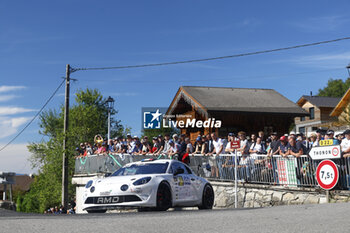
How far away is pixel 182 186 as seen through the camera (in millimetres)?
13664

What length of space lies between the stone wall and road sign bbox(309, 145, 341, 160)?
103cm

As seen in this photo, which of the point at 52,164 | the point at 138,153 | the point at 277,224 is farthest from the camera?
the point at 52,164

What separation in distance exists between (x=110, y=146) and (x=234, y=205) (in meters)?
9.98

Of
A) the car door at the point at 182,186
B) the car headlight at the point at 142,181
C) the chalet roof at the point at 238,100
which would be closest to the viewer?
the car headlight at the point at 142,181

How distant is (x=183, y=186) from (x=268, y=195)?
3.76 meters

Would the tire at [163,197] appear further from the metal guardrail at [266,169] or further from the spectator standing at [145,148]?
the spectator standing at [145,148]

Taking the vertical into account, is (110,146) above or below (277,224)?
above

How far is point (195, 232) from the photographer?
6984 mm

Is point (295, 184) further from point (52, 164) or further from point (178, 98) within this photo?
point (52, 164)

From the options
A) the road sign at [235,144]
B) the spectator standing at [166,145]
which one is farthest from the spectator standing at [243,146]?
the spectator standing at [166,145]

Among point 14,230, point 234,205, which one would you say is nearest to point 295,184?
point 234,205

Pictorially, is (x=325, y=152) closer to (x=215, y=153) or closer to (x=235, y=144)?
(x=235, y=144)

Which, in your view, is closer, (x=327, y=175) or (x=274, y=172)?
(x=327, y=175)

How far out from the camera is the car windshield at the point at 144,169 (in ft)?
44.2
